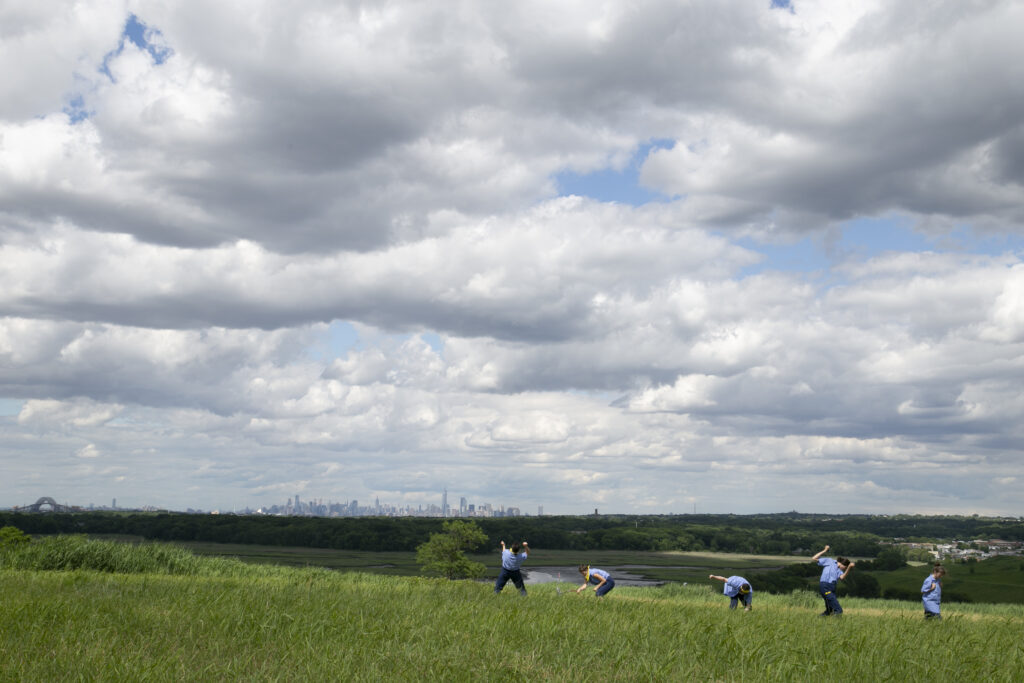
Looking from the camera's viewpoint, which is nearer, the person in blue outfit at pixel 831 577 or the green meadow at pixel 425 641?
the green meadow at pixel 425 641

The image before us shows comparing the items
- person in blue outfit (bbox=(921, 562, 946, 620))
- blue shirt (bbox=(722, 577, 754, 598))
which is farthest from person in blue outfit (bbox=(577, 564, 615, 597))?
person in blue outfit (bbox=(921, 562, 946, 620))

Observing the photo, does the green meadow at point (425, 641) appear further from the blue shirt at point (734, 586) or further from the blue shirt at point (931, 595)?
the blue shirt at point (734, 586)

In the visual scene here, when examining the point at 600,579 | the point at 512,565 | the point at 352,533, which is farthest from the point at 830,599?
the point at 352,533

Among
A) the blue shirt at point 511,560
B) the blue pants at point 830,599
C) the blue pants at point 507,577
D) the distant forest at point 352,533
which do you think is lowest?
the distant forest at point 352,533

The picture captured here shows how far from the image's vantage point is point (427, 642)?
31.4ft

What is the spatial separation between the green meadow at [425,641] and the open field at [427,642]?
30 millimetres

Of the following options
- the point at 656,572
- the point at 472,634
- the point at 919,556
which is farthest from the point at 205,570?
the point at 919,556

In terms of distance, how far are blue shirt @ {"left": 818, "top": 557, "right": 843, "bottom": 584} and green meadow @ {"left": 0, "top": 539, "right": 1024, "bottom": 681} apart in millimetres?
6561

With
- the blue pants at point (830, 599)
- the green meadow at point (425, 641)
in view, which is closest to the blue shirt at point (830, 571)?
the blue pants at point (830, 599)

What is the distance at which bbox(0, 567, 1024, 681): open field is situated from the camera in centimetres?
820

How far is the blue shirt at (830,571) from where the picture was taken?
21.3 metres

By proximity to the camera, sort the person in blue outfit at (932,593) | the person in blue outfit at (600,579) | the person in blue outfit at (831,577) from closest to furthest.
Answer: the person in blue outfit at (932,593) < the person in blue outfit at (831,577) < the person in blue outfit at (600,579)

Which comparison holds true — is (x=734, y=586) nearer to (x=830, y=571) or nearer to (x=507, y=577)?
(x=830, y=571)

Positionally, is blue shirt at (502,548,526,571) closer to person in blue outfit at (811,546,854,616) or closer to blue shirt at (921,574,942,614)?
person in blue outfit at (811,546,854,616)
